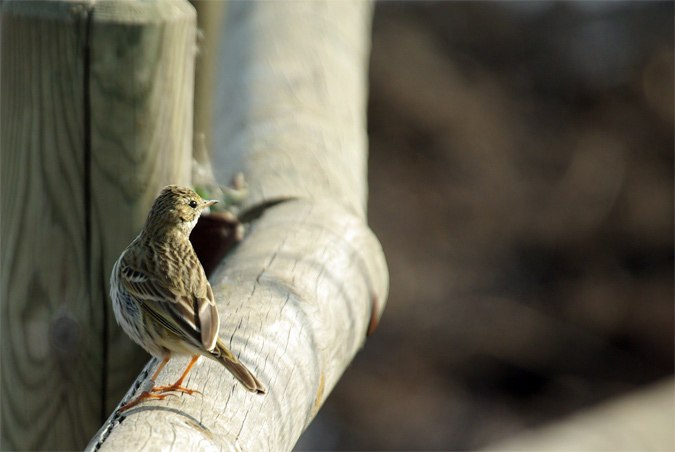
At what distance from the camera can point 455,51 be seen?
1116 centimetres

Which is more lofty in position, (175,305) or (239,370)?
(239,370)

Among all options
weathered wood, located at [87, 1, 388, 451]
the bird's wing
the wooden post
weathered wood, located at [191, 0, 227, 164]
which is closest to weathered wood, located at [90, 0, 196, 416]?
the wooden post

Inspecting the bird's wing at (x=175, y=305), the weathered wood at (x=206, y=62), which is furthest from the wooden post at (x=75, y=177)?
the weathered wood at (x=206, y=62)

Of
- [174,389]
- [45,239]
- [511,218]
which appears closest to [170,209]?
[45,239]

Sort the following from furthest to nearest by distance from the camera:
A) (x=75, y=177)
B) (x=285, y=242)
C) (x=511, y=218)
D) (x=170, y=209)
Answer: (x=511, y=218) < (x=285, y=242) < (x=170, y=209) < (x=75, y=177)

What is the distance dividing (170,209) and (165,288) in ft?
0.85

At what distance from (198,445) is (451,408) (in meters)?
7.25

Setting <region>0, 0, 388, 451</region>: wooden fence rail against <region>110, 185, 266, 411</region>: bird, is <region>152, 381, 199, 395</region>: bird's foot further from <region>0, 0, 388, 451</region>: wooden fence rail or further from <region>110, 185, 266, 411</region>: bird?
<region>110, 185, 266, 411</region>: bird

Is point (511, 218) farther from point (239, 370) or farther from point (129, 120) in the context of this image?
point (239, 370)

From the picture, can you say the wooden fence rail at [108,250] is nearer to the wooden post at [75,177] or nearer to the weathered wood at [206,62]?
the wooden post at [75,177]

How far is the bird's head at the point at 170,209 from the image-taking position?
9.16 feet

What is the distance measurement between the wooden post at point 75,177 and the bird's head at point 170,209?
60 mm

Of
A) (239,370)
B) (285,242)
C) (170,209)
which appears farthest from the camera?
(285,242)

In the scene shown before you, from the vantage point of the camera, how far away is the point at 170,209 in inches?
111
